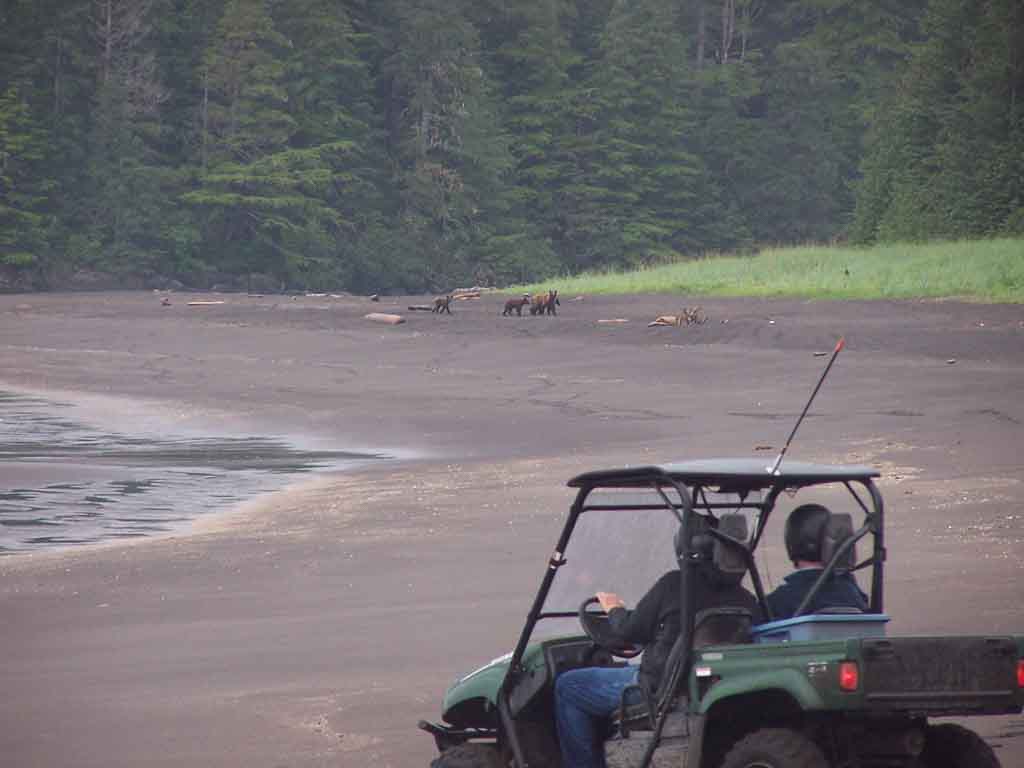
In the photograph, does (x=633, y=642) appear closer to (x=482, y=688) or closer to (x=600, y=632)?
(x=600, y=632)

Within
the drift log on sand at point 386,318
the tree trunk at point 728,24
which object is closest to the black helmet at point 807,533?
the drift log on sand at point 386,318

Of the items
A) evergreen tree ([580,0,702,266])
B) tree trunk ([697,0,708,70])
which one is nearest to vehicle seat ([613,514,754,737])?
evergreen tree ([580,0,702,266])

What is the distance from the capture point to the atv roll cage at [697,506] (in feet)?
19.9

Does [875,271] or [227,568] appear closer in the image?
[227,568]

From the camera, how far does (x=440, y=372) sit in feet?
99.7

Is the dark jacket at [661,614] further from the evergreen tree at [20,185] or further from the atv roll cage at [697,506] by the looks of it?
the evergreen tree at [20,185]

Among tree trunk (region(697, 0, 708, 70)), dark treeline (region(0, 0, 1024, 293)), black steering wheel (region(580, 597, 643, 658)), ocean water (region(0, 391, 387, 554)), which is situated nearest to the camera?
black steering wheel (region(580, 597, 643, 658))

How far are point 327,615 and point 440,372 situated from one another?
1935 centimetres

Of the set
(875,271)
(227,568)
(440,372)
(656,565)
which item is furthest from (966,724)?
(875,271)

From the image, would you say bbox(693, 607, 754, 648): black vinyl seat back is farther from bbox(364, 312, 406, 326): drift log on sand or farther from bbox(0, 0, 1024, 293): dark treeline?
bbox(0, 0, 1024, 293): dark treeline

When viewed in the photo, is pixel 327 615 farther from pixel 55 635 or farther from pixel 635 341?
pixel 635 341

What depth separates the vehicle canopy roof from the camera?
636cm

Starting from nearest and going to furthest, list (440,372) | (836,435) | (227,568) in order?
(227,568) → (836,435) → (440,372)

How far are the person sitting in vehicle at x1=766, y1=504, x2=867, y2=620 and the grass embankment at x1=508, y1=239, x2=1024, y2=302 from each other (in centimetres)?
2684
